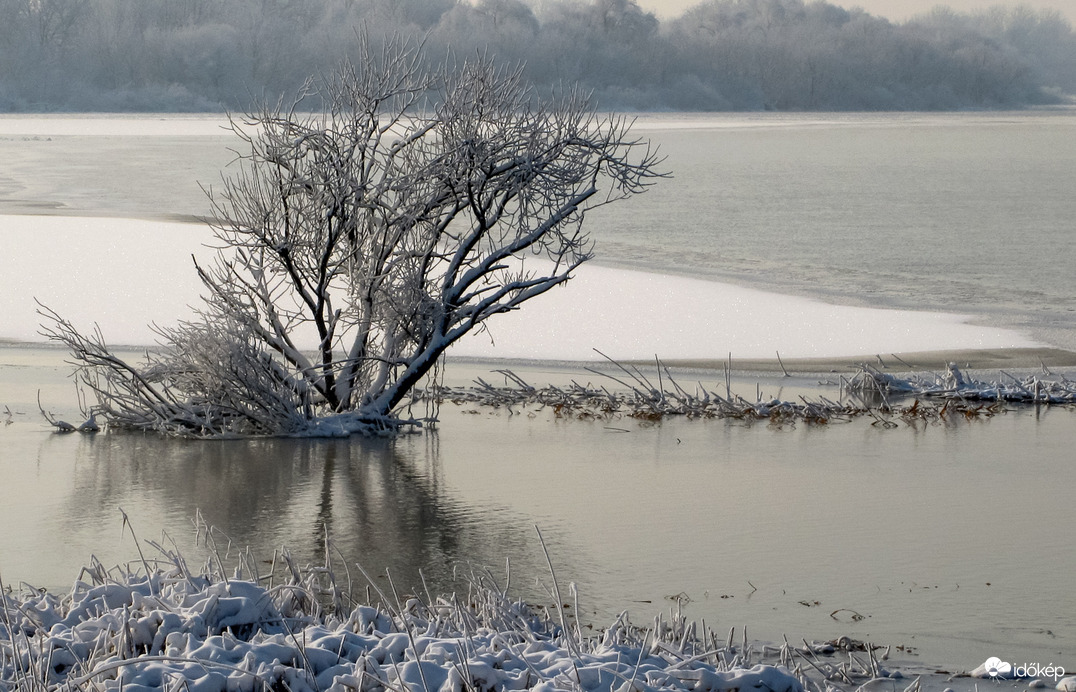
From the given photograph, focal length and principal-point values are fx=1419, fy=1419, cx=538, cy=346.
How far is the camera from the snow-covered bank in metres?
16.0

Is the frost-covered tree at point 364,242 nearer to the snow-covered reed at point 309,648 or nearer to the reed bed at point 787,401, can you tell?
the reed bed at point 787,401

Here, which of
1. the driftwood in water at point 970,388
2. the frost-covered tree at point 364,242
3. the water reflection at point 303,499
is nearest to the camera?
the water reflection at point 303,499

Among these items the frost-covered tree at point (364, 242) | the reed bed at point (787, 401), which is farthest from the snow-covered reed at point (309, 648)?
the reed bed at point (787, 401)

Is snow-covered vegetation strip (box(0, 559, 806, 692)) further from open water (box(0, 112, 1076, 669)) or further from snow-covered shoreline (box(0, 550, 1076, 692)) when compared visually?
open water (box(0, 112, 1076, 669))

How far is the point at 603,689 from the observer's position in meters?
5.07

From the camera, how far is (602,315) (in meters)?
18.2

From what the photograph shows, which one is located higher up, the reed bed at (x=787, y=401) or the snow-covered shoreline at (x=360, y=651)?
the snow-covered shoreline at (x=360, y=651)

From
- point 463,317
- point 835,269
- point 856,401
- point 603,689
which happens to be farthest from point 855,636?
point 835,269
